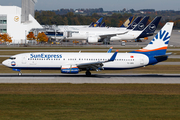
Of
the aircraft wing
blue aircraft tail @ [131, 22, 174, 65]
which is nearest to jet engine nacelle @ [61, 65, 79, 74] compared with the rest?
the aircraft wing

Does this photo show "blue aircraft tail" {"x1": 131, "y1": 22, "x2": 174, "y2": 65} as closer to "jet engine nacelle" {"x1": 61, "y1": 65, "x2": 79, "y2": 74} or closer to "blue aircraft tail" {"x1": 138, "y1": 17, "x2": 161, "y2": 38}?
"jet engine nacelle" {"x1": 61, "y1": 65, "x2": 79, "y2": 74}

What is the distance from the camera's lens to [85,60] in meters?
41.1

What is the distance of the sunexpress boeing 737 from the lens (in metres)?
40.2

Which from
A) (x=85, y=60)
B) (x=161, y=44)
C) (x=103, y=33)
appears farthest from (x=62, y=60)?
(x=103, y=33)
